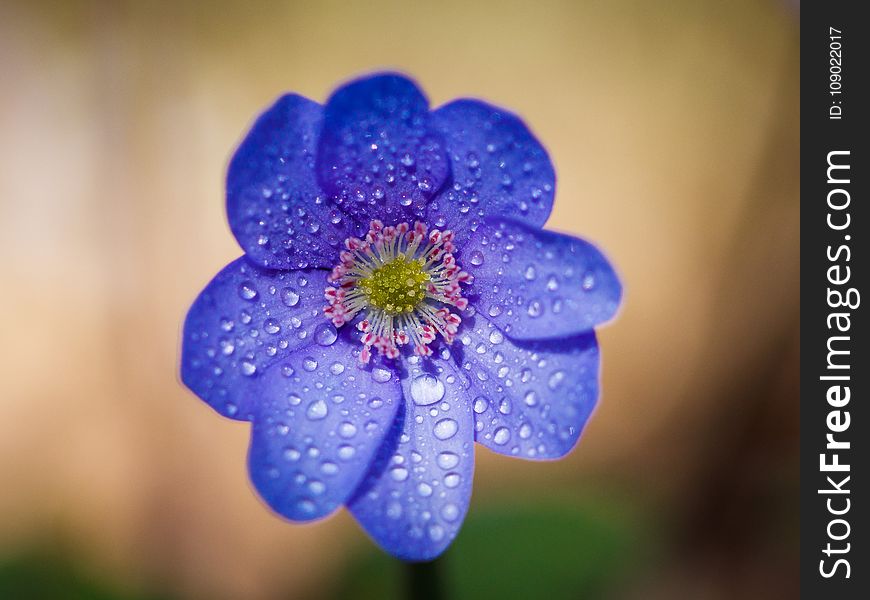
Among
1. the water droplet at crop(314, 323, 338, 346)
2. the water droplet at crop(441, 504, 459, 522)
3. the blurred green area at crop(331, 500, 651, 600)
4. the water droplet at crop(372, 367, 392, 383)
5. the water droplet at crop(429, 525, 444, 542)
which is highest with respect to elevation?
the water droplet at crop(314, 323, 338, 346)

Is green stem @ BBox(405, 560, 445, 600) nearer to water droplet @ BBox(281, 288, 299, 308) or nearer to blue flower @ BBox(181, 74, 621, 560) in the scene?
blue flower @ BBox(181, 74, 621, 560)

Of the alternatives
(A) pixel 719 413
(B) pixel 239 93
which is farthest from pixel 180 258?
(A) pixel 719 413

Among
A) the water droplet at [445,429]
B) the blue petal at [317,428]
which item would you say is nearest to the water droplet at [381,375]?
the blue petal at [317,428]

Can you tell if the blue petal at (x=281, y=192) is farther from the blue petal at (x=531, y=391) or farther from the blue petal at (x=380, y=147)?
the blue petal at (x=531, y=391)

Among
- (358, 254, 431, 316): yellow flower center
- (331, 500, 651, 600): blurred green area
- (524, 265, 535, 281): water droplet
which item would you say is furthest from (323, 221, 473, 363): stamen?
(331, 500, 651, 600): blurred green area

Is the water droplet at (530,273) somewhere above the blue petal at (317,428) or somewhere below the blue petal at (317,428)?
above

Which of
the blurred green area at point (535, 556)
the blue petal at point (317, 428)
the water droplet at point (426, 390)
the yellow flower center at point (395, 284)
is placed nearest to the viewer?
the blue petal at point (317, 428)
